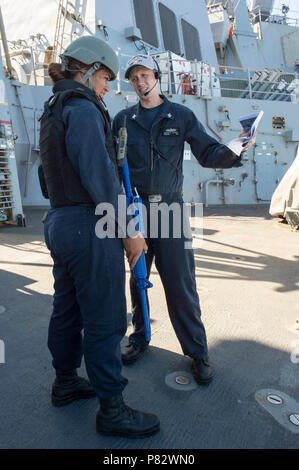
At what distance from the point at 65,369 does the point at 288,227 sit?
5989mm

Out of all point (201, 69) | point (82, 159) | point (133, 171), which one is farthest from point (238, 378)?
point (201, 69)

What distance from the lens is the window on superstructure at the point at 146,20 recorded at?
36.9 ft

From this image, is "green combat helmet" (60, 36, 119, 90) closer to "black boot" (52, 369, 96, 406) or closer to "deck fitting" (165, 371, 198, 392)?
"black boot" (52, 369, 96, 406)

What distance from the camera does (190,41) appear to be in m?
13.8

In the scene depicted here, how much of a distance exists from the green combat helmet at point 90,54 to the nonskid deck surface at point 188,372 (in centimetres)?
162

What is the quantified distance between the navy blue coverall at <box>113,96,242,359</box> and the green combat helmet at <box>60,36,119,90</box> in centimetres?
57

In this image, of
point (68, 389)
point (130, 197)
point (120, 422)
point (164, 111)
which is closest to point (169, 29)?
point (164, 111)

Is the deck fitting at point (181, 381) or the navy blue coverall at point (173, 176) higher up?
the navy blue coverall at point (173, 176)

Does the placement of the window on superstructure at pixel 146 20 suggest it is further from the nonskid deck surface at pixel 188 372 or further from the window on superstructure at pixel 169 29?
the nonskid deck surface at pixel 188 372

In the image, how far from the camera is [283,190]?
668cm

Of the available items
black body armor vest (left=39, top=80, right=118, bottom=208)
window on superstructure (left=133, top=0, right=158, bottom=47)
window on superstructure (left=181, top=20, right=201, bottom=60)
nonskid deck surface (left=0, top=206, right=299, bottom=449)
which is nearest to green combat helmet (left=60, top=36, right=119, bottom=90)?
black body armor vest (left=39, top=80, right=118, bottom=208)

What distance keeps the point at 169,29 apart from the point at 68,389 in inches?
542

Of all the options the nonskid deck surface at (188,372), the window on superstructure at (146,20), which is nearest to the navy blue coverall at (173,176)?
→ the nonskid deck surface at (188,372)

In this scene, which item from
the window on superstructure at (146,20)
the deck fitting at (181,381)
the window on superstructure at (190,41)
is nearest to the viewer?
the deck fitting at (181,381)
